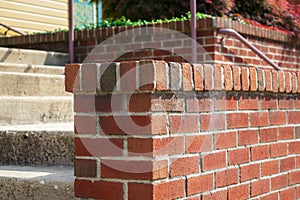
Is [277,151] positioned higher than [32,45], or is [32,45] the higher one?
[32,45]

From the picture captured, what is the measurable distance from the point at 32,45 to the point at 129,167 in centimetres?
435

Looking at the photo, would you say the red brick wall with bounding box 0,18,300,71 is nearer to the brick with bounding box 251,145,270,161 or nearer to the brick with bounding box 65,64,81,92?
the brick with bounding box 251,145,270,161

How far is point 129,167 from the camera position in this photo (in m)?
1.94

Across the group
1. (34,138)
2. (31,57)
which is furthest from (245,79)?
(31,57)

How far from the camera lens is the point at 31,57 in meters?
5.09

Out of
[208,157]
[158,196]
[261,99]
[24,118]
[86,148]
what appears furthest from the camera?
[24,118]

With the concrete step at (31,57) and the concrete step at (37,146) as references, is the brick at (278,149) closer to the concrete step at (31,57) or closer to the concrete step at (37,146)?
the concrete step at (37,146)

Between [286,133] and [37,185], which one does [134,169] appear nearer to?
[37,185]

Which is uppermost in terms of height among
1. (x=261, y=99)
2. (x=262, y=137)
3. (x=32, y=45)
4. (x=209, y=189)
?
(x=32, y=45)

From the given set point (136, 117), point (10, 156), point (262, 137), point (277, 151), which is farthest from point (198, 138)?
point (10, 156)

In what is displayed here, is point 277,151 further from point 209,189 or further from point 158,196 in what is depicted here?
point 158,196

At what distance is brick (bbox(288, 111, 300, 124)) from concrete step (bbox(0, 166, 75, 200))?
1.12 metres

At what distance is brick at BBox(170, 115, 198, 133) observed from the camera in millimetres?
2033

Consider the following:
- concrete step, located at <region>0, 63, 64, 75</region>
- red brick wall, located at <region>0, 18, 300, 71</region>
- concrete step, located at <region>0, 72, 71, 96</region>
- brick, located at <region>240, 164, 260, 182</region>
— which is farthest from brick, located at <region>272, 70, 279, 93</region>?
concrete step, located at <region>0, 63, 64, 75</region>
